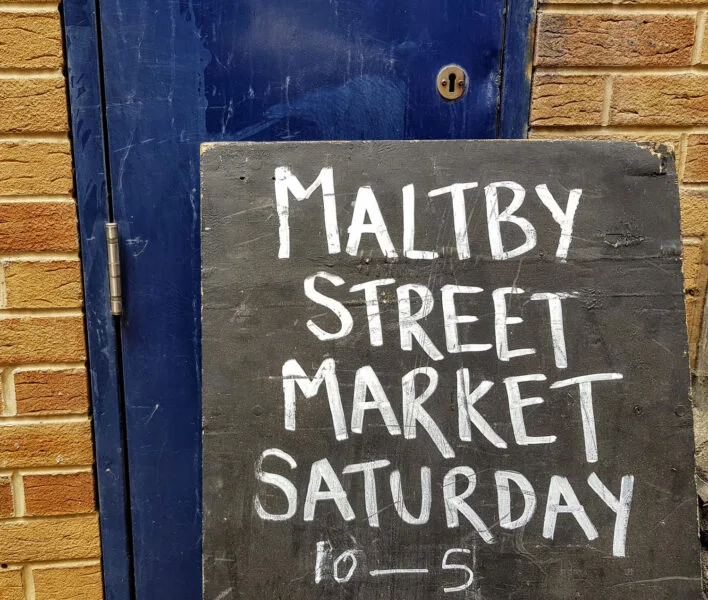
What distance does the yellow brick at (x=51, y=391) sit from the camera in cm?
139

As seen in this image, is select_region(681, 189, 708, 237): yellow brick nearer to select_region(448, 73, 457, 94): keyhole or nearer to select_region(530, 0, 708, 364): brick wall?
select_region(530, 0, 708, 364): brick wall

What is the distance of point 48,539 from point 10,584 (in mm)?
147

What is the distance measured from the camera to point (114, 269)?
1.38m

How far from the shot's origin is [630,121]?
141cm

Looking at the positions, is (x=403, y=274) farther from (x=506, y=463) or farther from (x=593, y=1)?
(x=593, y=1)

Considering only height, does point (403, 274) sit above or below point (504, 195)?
below

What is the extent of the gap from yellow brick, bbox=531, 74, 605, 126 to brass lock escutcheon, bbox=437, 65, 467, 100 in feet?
0.54

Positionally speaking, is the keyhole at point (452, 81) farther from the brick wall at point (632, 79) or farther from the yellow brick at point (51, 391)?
the yellow brick at point (51, 391)

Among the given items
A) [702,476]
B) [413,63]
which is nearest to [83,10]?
[413,63]

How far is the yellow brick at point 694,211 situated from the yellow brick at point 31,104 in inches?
55.3

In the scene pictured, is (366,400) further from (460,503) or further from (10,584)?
(10,584)

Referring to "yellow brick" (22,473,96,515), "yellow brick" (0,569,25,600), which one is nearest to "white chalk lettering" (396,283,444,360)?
"yellow brick" (22,473,96,515)

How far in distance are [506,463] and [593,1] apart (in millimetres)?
1014

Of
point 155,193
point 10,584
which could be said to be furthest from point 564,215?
point 10,584
